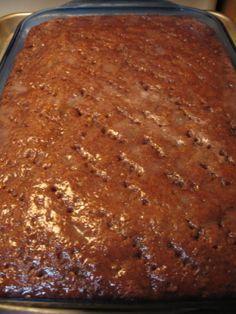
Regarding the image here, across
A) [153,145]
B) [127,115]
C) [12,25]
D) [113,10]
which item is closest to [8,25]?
[12,25]

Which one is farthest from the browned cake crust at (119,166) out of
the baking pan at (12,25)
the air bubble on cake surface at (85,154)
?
the baking pan at (12,25)

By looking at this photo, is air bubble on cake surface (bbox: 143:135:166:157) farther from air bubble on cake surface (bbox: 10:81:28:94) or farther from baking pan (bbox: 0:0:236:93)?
baking pan (bbox: 0:0:236:93)

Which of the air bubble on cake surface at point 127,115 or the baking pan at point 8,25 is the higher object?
the baking pan at point 8,25

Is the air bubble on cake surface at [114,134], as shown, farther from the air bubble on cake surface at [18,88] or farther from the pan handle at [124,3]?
the pan handle at [124,3]

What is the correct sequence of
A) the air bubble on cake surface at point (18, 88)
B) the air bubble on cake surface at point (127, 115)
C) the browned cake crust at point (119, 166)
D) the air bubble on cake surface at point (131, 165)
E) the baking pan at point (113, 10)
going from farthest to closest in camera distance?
the baking pan at point (113, 10)
the air bubble on cake surface at point (18, 88)
the air bubble on cake surface at point (127, 115)
the air bubble on cake surface at point (131, 165)
the browned cake crust at point (119, 166)

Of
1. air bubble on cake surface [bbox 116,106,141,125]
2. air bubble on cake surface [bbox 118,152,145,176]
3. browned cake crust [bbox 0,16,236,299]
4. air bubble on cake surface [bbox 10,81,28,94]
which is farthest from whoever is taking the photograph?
air bubble on cake surface [bbox 10,81,28,94]

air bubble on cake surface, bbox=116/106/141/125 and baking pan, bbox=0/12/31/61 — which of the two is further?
baking pan, bbox=0/12/31/61

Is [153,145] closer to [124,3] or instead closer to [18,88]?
[18,88]

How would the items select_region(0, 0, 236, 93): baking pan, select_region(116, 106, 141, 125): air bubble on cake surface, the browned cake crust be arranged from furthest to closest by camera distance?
select_region(0, 0, 236, 93): baking pan < select_region(116, 106, 141, 125): air bubble on cake surface < the browned cake crust

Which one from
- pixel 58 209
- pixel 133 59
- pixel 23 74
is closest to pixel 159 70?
pixel 133 59

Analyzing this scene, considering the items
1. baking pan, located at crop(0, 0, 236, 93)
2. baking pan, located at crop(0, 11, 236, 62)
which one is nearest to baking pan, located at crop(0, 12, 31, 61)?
baking pan, located at crop(0, 11, 236, 62)
